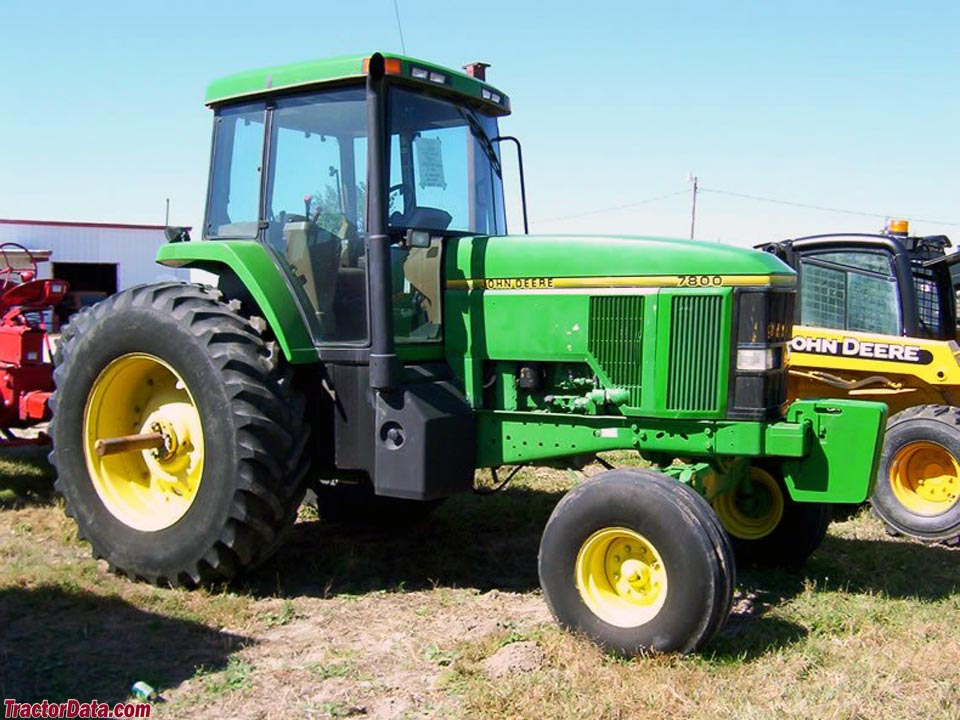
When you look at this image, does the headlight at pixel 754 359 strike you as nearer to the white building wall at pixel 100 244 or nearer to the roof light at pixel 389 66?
the roof light at pixel 389 66

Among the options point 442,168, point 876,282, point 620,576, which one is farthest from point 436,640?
point 876,282

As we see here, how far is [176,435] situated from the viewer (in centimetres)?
541

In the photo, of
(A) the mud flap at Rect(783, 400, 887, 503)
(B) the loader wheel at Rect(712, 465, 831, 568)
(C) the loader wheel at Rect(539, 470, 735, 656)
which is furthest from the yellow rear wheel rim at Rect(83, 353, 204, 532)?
(A) the mud flap at Rect(783, 400, 887, 503)

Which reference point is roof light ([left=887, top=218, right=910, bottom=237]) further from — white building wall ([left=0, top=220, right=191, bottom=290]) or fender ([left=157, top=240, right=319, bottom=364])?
white building wall ([left=0, top=220, right=191, bottom=290])

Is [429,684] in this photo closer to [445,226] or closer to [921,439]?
[445,226]

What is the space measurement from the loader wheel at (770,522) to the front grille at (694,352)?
1.05 m

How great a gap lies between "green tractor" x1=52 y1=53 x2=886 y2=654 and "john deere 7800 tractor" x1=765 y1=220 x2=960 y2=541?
1.75 m

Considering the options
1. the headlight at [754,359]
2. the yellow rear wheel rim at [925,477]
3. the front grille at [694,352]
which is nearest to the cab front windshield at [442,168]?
the front grille at [694,352]

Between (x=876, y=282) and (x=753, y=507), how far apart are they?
268cm

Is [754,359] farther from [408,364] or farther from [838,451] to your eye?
[408,364]

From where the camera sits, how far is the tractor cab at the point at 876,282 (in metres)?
7.44

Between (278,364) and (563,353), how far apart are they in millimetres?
1449

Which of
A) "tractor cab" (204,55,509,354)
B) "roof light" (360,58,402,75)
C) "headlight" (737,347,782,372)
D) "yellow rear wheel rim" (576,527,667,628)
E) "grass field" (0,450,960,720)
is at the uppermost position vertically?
"roof light" (360,58,402,75)

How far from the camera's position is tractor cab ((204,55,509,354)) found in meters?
5.00
